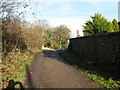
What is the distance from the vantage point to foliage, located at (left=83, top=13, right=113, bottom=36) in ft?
81.4

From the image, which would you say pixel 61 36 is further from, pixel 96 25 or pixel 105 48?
pixel 105 48

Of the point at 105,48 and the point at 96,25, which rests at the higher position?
the point at 96,25

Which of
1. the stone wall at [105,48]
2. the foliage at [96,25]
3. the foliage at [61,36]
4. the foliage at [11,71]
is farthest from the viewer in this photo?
the foliage at [61,36]

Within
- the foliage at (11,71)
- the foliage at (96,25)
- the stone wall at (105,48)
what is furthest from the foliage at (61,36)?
the foliage at (11,71)

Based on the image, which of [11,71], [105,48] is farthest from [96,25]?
[11,71]

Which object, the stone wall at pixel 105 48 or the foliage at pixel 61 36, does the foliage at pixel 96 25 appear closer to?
the stone wall at pixel 105 48

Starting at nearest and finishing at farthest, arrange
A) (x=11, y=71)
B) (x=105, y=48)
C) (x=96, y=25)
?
(x=11, y=71), (x=105, y=48), (x=96, y=25)

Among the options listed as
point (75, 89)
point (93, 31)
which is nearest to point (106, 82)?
point (75, 89)

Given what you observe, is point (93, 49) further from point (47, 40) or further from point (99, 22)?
point (47, 40)

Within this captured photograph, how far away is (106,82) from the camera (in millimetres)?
5816

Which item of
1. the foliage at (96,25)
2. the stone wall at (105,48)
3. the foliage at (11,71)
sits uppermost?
the foliage at (96,25)

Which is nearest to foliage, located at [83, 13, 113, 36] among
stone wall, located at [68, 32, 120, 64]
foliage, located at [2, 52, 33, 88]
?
stone wall, located at [68, 32, 120, 64]

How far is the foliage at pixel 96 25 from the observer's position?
81.4 feet

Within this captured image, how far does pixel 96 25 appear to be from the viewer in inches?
1032
